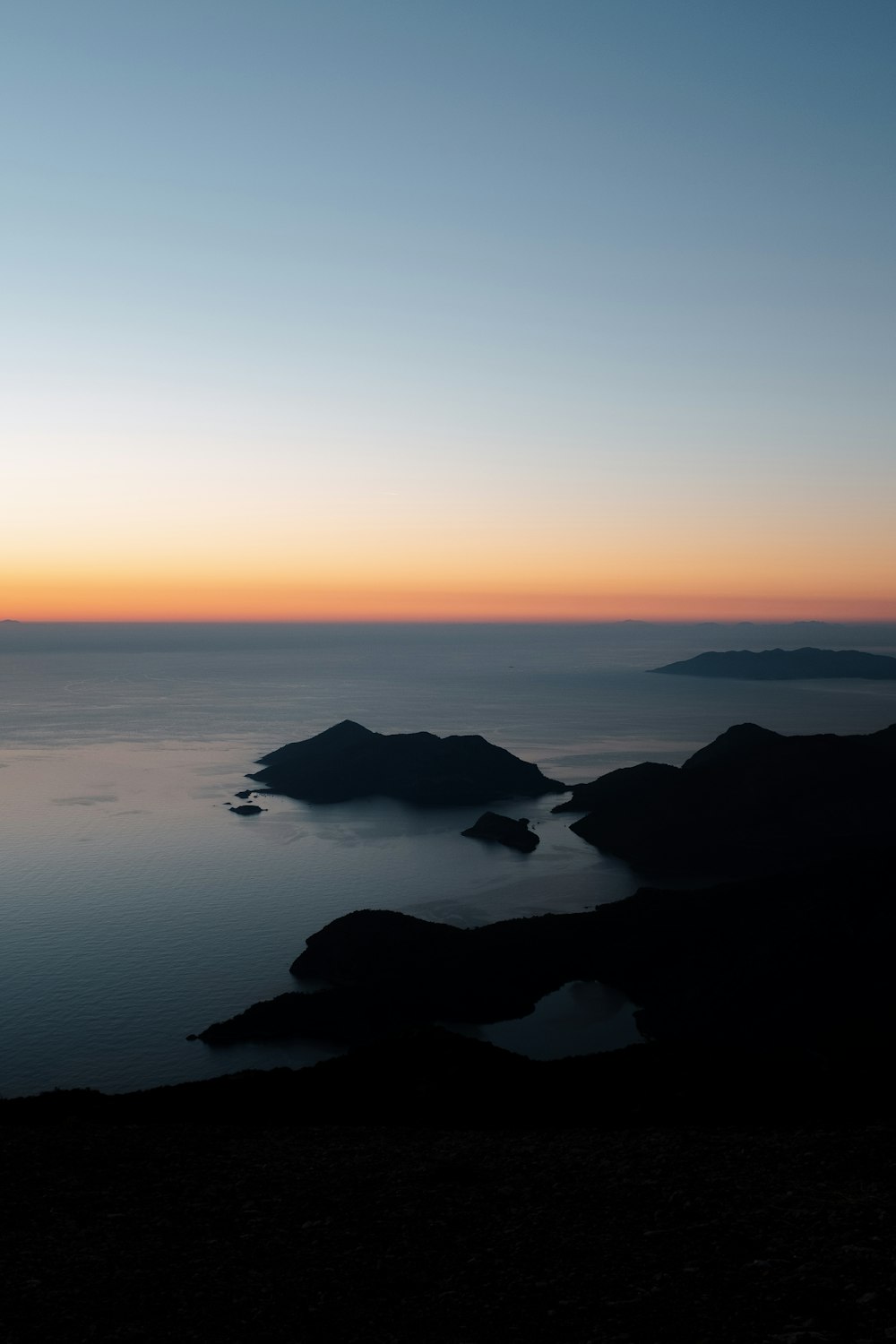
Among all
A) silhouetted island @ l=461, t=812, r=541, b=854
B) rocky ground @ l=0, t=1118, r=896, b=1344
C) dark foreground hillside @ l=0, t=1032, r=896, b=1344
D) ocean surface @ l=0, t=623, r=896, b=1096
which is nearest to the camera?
rocky ground @ l=0, t=1118, r=896, b=1344

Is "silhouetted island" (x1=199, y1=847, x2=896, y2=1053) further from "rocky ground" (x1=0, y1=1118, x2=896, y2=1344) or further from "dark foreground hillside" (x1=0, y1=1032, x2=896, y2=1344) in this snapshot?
"rocky ground" (x1=0, y1=1118, x2=896, y2=1344)

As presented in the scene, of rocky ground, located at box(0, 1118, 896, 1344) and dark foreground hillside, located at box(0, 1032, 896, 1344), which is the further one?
dark foreground hillside, located at box(0, 1032, 896, 1344)

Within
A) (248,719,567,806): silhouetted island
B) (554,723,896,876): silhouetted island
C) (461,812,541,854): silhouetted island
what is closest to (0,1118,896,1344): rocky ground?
(554,723,896,876): silhouetted island

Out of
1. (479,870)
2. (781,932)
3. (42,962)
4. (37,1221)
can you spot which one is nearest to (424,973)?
(781,932)

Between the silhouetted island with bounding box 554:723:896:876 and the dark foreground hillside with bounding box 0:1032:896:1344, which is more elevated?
the dark foreground hillside with bounding box 0:1032:896:1344

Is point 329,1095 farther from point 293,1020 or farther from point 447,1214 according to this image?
point 293,1020

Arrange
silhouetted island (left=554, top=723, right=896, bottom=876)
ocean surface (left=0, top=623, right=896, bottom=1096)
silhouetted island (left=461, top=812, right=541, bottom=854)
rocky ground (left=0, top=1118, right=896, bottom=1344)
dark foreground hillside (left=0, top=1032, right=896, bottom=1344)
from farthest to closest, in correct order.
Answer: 1. silhouetted island (left=461, top=812, right=541, bottom=854)
2. silhouetted island (left=554, top=723, right=896, bottom=876)
3. ocean surface (left=0, top=623, right=896, bottom=1096)
4. dark foreground hillside (left=0, top=1032, right=896, bottom=1344)
5. rocky ground (left=0, top=1118, right=896, bottom=1344)

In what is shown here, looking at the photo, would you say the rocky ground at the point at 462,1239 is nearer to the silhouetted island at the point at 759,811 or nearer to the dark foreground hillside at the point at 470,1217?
the dark foreground hillside at the point at 470,1217

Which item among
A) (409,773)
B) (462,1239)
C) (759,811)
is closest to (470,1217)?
(462,1239)
